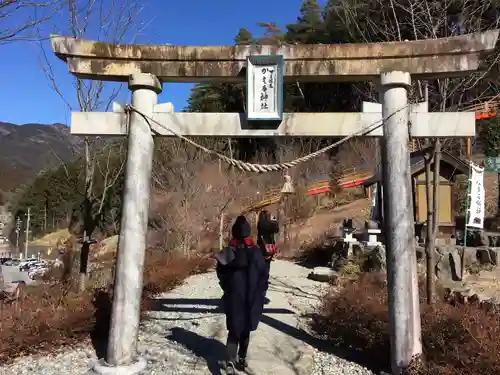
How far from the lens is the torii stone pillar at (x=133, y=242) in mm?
4625

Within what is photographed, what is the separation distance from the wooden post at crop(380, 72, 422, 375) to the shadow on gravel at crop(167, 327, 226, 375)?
75.7 inches

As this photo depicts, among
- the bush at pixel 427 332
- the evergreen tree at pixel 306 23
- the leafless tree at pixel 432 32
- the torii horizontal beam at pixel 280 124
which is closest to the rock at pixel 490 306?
the bush at pixel 427 332

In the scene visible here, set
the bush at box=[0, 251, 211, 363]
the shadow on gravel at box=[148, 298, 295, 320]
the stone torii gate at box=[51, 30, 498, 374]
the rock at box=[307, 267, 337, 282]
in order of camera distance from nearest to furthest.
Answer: the stone torii gate at box=[51, 30, 498, 374]
the bush at box=[0, 251, 211, 363]
the shadow on gravel at box=[148, 298, 295, 320]
the rock at box=[307, 267, 337, 282]

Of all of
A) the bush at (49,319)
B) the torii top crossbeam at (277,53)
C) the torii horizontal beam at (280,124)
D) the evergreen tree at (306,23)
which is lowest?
the bush at (49,319)

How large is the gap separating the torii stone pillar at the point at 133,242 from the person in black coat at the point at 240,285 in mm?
941

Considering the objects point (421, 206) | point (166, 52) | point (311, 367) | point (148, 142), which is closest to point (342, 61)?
point (166, 52)

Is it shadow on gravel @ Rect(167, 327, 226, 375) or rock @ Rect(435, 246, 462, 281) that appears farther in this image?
rock @ Rect(435, 246, 462, 281)

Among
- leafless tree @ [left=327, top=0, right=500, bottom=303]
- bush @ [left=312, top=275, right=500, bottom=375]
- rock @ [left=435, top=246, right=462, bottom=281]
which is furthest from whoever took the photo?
rock @ [left=435, top=246, right=462, bottom=281]

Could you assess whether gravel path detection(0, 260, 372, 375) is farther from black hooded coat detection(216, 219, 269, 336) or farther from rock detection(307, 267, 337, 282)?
rock detection(307, 267, 337, 282)

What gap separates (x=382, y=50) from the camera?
4781mm

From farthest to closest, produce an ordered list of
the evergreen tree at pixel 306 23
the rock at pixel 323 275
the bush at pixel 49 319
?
1. the evergreen tree at pixel 306 23
2. the rock at pixel 323 275
3. the bush at pixel 49 319

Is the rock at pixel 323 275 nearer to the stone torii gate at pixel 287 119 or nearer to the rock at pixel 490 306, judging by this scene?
the rock at pixel 490 306

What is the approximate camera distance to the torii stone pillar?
462 cm

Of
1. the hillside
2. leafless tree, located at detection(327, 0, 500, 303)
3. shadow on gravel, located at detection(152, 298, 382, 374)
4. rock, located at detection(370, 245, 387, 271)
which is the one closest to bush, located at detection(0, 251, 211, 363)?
shadow on gravel, located at detection(152, 298, 382, 374)
